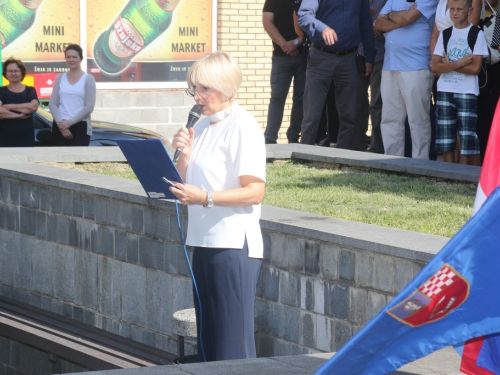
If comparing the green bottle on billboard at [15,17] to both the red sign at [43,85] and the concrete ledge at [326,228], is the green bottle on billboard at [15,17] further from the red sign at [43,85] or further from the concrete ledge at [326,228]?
the concrete ledge at [326,228]

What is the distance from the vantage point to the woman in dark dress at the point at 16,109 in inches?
493

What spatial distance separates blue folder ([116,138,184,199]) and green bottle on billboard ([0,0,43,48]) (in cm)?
1141

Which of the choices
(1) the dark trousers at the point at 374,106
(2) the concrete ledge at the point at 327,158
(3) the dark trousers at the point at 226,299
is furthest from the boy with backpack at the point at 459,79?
(3) the dark trousers at the point at 226,299

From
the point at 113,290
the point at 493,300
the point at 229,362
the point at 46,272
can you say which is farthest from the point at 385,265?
the point at 46,272

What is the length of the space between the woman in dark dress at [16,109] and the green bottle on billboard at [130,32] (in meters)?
4.41

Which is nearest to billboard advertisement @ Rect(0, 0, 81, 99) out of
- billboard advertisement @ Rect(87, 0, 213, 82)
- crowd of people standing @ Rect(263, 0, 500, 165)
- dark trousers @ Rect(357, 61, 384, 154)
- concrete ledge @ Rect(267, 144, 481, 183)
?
billboard advertisement @ Rect(87, 0, 213, 82)

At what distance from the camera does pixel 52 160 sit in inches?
400

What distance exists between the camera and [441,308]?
142 inches

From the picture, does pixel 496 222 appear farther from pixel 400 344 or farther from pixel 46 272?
pixel 46 272

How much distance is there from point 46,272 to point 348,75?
4241 mm

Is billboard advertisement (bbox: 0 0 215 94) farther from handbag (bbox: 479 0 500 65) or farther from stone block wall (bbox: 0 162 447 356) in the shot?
handbag (bbox: 479 0 500 65)

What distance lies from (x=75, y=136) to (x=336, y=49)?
3.15 m

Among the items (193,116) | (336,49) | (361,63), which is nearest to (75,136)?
(336,49)

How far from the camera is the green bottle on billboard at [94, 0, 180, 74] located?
17.3 metres
